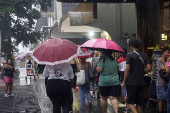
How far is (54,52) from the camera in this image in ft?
18.7

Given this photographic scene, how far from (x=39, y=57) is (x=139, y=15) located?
21.1 ft

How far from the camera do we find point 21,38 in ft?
120

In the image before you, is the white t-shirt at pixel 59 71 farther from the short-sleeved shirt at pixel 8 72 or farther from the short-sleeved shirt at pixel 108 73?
the short-sleeved shirt at pixel 8 72

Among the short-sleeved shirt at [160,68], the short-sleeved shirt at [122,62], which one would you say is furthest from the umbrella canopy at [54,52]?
the short-sleeved shirt at [122,62]

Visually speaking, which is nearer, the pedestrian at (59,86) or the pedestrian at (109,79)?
the pedestrian at (59,86)

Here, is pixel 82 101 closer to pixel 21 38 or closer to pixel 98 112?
pixel 98 112

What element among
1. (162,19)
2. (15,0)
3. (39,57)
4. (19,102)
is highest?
(15,0)

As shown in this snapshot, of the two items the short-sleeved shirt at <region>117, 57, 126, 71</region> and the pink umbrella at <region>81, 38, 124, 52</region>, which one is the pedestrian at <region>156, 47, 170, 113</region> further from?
the short-sleeved shirt at <region>117, 57, 126, 71</region>

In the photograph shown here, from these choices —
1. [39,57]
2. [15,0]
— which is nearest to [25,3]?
[15,0]

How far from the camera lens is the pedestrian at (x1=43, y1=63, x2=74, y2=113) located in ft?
18.6

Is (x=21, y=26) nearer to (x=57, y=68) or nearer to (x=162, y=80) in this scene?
(x=162, y=80)

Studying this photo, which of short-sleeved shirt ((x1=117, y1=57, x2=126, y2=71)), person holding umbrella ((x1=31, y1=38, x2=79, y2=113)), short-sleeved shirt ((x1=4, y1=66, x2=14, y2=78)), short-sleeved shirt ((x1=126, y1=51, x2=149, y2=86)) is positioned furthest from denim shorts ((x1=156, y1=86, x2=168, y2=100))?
short-sleeved shirt ((x1=4, y1=66, x2=14, y2=78))

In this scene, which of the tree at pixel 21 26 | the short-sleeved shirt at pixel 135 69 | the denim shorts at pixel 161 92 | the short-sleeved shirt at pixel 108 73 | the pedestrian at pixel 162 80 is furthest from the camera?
the tree at pixel 21 26

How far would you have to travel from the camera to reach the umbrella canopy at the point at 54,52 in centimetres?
561
